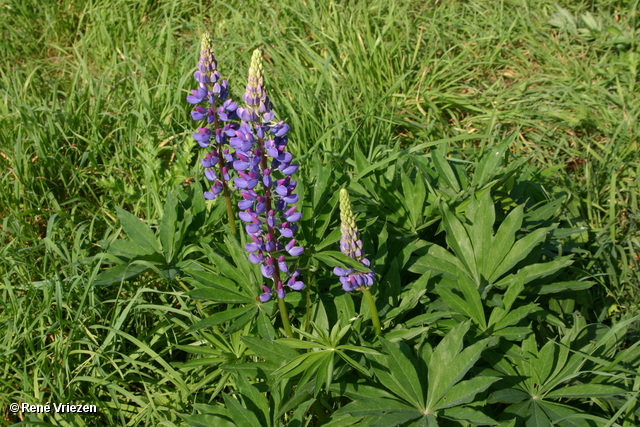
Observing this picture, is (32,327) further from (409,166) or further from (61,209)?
(409,166)

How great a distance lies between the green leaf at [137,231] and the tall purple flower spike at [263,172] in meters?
0.78

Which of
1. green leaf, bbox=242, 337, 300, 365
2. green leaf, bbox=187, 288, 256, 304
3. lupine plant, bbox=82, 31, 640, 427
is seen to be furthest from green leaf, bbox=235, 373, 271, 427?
Answer: green leaf, bbox=187, 288, 256, 304

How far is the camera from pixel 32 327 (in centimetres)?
262

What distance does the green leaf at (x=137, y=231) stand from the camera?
107 inches

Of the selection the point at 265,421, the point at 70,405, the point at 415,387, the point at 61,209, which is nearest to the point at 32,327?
the point at 70,405

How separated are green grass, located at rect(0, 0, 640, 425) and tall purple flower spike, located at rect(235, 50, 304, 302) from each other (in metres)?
0.69

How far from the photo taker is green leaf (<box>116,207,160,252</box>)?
8.89 feet

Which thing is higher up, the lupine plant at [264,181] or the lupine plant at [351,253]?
the lupine plant at [264,181]

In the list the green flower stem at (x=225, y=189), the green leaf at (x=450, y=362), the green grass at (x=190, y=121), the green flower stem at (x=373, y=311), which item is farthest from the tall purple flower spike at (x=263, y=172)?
the green grass at (x=190, y=121)

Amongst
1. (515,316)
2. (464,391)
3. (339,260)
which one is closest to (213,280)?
(339,260)

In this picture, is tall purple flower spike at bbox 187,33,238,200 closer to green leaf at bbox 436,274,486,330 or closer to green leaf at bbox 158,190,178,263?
green leaf at bbox 158,190,178,263

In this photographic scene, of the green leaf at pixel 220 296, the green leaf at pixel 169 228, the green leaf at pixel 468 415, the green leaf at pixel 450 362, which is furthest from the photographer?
the green leaf at pixel 169 228

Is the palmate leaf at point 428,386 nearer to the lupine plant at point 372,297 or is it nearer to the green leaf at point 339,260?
the lupine plant at point 372,297

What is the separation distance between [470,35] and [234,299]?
126 inches
